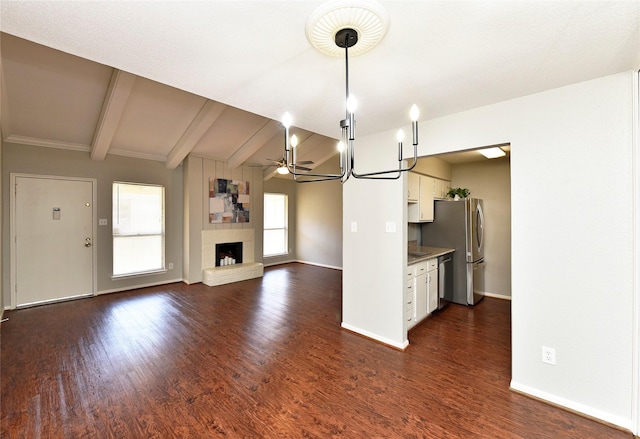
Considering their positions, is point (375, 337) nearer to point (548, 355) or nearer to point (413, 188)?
point (548, 355)

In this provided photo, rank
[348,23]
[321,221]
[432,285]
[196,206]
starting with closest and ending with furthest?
[348,23] < [432,285] < [196,206] < [321,221]

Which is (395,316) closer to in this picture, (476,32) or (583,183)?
(583,183)

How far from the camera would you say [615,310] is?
187cm

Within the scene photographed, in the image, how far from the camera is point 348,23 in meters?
1.33

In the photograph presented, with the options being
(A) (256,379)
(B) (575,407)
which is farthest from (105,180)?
(B) (575,407)

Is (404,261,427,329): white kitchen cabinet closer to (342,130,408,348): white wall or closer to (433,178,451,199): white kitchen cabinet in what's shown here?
(342,130,408,348): white wall

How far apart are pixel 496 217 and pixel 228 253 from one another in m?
5.50

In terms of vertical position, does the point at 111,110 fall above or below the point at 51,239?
above

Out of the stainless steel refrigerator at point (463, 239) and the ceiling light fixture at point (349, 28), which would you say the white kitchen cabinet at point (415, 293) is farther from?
the ceiling light fixture at point (349, 28)

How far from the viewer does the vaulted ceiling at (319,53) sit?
1.29 meters

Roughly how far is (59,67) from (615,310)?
17.9 ft

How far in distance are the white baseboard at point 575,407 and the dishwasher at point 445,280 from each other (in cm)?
183

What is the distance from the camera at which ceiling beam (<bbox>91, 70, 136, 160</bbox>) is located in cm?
314

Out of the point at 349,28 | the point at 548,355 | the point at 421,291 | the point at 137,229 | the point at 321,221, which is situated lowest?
the point at 548,355
